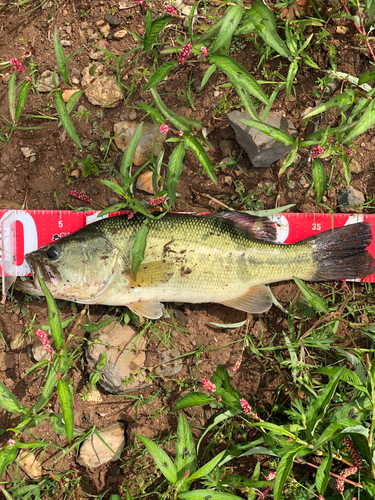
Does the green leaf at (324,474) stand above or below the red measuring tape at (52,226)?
below

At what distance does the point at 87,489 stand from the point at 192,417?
135 cm

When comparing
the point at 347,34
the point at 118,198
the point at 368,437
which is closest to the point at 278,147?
the point at 347,34

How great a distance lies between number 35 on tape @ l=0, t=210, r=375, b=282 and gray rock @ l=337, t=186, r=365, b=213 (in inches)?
4.4

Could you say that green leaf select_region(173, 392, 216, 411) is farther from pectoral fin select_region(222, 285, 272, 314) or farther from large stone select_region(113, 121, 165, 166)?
large stone select_region(113, 121, 165, 166)

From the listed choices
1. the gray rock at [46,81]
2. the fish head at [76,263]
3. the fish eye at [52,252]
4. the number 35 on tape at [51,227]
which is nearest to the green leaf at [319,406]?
the number 35 on tape at [51,227]

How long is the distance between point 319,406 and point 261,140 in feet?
8.68

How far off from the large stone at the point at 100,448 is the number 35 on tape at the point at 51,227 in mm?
1925

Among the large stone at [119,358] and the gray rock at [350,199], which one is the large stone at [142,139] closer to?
the large stone at [119,358]

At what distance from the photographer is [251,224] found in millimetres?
4148

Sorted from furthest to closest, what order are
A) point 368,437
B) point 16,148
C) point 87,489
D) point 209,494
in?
point 16,148 → point 87,489 → point 368,437 → point 209,494

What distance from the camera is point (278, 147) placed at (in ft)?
13.7

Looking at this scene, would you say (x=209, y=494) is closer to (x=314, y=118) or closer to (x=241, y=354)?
(x=241, y=354)

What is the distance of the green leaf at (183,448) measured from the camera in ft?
10.5

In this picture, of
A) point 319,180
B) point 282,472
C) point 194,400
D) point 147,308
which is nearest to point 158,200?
point 147,308
